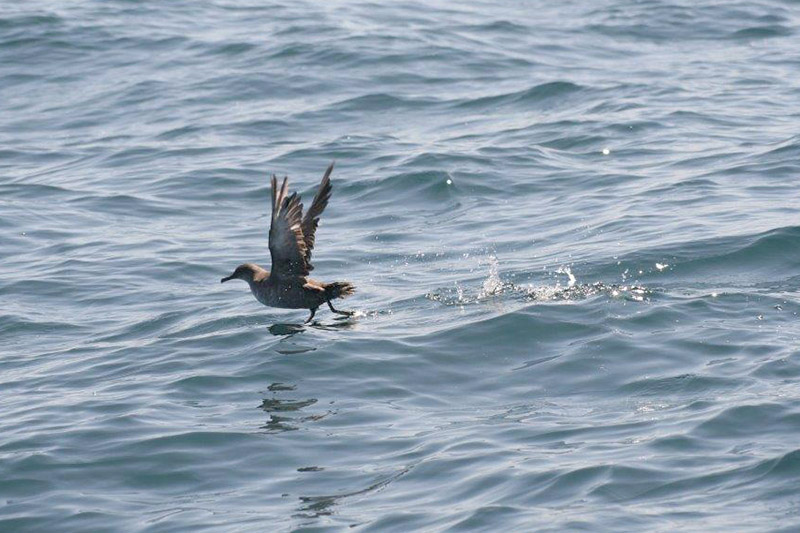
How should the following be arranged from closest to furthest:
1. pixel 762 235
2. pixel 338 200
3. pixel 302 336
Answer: pixel 302 336 < pixel 762 235 < pixel 338 200

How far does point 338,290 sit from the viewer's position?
1122 cm

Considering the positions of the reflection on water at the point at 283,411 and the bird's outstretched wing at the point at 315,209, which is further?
the bird's outstretched wing at the point at 315,209

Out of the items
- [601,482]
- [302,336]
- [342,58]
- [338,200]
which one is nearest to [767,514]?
[601,482]

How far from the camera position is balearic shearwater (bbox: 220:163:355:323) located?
10961 millimetres

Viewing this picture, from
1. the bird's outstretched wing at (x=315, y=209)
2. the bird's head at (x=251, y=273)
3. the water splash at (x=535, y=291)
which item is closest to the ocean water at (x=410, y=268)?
the water splash at (x=535, y=291)

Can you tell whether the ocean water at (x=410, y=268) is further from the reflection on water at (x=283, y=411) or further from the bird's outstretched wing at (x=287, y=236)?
the bird's outstretched wing at (x=287, y=236)

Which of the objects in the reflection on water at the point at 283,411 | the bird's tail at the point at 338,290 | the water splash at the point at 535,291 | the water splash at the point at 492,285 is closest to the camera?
the reflection on water at the point at 283,411

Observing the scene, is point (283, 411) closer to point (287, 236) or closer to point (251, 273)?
point (287, 236)

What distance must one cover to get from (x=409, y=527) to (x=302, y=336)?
3.99m

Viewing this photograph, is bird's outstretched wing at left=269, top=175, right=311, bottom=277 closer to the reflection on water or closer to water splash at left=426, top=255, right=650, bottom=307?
water splash at left=426, top=255, right=650, bottom=307

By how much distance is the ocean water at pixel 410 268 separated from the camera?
7902mm

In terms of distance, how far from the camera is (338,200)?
607 inches

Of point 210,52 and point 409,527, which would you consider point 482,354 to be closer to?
point 409,527

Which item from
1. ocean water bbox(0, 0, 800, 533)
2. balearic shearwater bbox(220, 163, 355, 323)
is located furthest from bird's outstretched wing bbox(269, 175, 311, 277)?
ocean water bbox(0, 0, 800, 533)
